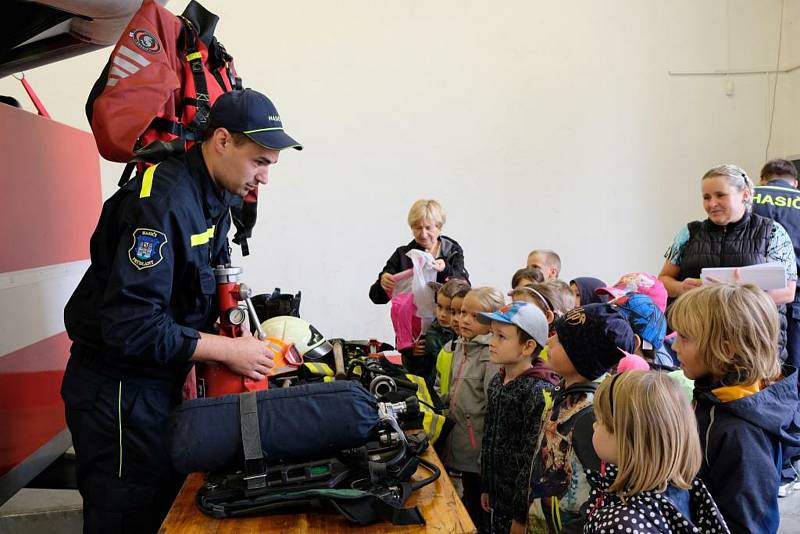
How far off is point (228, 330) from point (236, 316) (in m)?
0.06

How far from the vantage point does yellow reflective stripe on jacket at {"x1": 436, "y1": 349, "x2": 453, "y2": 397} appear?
293 centimetres

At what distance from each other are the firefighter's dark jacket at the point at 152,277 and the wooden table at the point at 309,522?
1.41ft

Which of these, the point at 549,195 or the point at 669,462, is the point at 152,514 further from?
the point at 549,195

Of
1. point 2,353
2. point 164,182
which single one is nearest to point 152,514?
point 2,353

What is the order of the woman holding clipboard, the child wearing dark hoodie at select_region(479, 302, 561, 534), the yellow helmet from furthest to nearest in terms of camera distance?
the woman holding clipboard → the yellow helmet → the child wearing dark hoodie at select_region(479, 302, 561, 534)

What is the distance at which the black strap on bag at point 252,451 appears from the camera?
1494 mm

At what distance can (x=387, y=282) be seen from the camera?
3.91 meters

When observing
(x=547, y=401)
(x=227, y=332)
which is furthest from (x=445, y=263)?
(x=227, y=332)

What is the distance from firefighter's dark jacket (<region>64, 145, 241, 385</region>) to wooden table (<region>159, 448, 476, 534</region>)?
0.43 meters

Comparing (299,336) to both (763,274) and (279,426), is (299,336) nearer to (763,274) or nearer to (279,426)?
(279,426)

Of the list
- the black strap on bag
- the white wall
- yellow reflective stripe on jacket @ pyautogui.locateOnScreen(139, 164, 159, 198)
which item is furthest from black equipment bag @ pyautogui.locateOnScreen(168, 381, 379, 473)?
the white wall

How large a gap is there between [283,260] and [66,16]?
3.58m

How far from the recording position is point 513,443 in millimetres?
2289

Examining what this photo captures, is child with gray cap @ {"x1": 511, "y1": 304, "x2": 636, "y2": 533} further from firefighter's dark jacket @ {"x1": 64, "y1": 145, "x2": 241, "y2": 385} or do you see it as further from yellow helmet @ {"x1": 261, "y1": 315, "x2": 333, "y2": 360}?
firefighter's dark jacket @ {"x1": 64, "y1": 145, "x2": 241, "y2": 385}
